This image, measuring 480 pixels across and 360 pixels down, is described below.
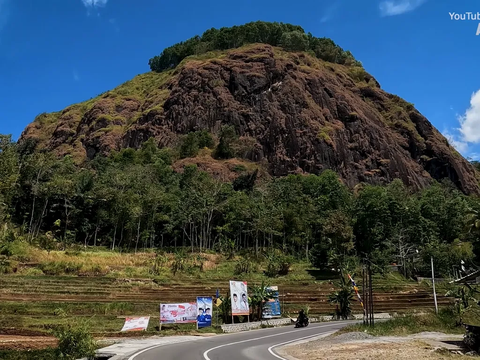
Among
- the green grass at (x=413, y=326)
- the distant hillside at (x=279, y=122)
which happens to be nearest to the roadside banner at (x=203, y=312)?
the green grass at (x=413, y=326)

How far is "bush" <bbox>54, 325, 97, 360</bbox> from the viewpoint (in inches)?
492

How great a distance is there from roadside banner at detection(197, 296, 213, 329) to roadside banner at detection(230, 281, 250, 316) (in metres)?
1.91

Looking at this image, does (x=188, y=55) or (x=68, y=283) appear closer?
(x=68, y=283)

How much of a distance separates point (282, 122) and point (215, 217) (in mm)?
46736

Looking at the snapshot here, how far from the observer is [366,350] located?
47.2 ft

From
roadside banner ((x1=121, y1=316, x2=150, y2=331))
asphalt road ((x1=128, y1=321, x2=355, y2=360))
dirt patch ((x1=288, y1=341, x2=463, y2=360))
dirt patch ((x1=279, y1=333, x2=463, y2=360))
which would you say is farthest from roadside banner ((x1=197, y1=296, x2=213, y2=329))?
dirt patch ((x1=288, y1=341, x2=463, y2=360))

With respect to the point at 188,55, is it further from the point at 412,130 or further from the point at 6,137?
the point at 6,137

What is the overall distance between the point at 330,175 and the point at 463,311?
66.3 m

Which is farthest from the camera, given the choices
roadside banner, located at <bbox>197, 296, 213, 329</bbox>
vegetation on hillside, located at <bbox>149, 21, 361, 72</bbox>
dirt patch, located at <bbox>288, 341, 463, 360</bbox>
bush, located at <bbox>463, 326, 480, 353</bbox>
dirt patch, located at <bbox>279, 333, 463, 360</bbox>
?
vegetation on hillside, located at <bbox>149, 21, 361, 72</bbox>

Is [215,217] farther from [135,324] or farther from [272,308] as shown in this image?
[135,324]

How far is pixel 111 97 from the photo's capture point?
135 meters

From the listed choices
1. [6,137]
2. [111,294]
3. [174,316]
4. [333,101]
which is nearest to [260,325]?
[174,316]

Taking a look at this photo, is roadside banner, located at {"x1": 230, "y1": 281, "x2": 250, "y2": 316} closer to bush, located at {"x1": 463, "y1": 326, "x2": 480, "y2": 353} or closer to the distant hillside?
bush, located at {"x1": 463, "y1": 326, "x2": 480, "y2": 353}

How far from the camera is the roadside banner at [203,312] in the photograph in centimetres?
2552
